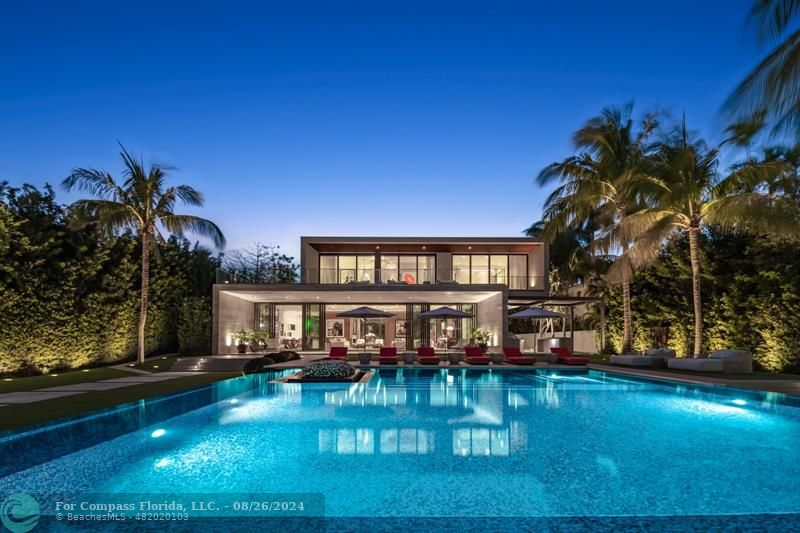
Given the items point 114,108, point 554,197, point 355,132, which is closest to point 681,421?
point 554,197

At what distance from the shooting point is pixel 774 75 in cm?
847

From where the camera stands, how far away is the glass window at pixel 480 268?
2652cm

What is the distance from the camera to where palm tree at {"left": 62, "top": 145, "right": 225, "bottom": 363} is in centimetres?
1656

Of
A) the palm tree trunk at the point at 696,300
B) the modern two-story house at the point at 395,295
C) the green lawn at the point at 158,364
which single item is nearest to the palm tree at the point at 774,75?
the palm tree trunk at the point at 696,300

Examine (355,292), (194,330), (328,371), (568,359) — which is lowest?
(568,359)

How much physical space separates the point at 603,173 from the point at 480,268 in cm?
904

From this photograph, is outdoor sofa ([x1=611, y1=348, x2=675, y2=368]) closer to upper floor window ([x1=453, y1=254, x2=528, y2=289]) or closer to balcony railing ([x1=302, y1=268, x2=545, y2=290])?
balcony railing ([x1=302, y1=268, x2=545, y2=290])

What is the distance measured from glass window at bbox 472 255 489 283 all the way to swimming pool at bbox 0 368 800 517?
16.3 metres

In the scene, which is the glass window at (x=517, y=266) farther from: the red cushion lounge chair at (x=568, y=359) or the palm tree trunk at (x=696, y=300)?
the palm tree trunk at (x=696, y=300)

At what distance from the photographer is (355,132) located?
76.0 ft

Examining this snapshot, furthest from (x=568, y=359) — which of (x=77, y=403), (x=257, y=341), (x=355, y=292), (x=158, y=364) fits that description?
(x=158, y=364)

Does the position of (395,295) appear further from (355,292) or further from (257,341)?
(257,341)

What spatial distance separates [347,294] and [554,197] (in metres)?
10.0

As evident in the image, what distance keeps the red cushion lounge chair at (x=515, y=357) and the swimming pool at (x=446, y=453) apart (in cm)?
725
